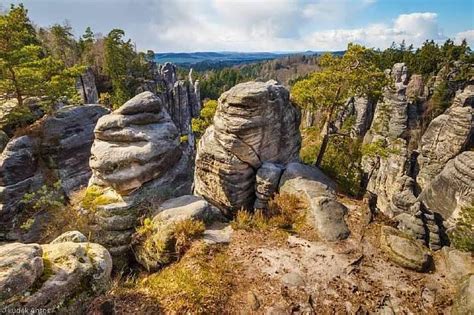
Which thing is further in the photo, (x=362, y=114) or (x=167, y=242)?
(x=362, y=114)

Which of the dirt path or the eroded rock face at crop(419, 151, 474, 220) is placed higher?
the dirt path

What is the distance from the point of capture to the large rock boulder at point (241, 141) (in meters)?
14.7

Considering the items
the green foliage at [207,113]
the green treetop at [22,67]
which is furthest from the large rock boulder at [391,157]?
the green treetop at [22,67]

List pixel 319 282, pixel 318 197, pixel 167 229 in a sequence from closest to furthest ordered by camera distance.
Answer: pixel 319 282 < pixel 167 229 < pixel 318 197

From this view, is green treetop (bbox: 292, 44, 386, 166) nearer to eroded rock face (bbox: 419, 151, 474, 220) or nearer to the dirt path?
the dirt path

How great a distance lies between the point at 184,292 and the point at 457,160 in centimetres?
2323

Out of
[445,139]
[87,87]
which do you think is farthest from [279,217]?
[87,87]

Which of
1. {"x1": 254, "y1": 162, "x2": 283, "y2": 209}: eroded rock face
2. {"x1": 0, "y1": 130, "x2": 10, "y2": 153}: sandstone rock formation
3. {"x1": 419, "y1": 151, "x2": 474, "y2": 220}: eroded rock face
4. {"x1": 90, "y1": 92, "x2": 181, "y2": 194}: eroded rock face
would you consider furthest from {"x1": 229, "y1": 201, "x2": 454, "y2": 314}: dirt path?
{"x1": 0, "y1": 130, "x2": 10, "y2": 153}: sandstone rock formation

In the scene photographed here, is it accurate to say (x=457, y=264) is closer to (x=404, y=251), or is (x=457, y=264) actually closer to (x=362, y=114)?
(x=404, y=251)

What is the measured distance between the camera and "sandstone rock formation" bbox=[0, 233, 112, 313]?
6.76 metres

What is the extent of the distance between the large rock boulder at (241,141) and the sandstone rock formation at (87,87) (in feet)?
118

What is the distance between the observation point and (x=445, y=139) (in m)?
36.5

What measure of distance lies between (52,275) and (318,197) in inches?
377

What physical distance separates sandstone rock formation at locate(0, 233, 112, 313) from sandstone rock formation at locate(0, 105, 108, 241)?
10.1 metres
